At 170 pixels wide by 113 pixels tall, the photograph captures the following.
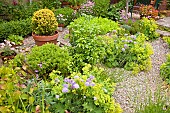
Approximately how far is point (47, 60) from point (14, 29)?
2.23m

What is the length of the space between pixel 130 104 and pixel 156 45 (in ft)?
7.84

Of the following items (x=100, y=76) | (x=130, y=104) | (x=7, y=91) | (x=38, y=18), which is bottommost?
(x=130, y=104)

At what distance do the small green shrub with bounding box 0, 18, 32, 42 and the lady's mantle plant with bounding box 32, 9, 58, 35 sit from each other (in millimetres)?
820

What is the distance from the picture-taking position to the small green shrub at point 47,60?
3.57 meters

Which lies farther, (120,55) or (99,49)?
(120,55)

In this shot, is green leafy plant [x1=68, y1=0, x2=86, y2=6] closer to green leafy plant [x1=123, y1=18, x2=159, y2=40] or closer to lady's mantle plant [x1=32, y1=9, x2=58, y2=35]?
green leafy plant [x1=123, y1=18, x2=159, y2=40]

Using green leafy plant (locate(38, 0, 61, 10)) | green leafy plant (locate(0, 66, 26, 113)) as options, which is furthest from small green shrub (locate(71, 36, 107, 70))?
green leafy plant (locate(38, 0, 61, 10))

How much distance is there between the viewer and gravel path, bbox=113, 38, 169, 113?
331 centimetres

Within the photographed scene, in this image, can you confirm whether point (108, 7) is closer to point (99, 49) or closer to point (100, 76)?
point (99, 49)

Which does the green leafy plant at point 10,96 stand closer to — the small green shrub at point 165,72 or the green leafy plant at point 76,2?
the small green shrub at point 165,72

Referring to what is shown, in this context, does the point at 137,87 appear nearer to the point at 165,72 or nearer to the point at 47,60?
the point at 165,72

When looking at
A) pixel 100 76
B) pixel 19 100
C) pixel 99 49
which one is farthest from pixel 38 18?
pixel 19 100

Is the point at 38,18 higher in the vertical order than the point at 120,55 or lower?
higher

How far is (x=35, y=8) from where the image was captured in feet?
21.4
